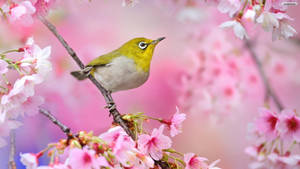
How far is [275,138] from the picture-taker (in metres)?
0.80

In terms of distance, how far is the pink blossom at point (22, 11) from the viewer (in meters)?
0.62

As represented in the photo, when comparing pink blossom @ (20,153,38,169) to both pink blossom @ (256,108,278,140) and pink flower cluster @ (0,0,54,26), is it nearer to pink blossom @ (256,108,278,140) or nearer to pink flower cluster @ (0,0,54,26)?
pink flower cluster @ (0,0,54,26)

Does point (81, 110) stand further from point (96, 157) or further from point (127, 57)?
point (96, 157)

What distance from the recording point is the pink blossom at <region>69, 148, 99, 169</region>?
0.49 meters

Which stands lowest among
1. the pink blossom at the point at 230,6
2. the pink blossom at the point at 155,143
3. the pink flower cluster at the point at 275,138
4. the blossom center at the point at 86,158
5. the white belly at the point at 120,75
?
the pink flower cluster at the point at 275,138

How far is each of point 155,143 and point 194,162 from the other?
68mm

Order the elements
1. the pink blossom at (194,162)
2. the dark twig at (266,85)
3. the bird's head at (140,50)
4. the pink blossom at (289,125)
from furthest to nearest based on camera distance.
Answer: the dark twig at (266,85), the bird's head at (140,50), the pink blossom at (289,125), the pink blossom at (194,162)

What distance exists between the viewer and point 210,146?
199 centimetres

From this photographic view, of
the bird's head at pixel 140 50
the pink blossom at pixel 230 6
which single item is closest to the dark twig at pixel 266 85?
the bird's head at pixel 140 50

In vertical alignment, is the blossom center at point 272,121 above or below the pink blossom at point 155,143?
below

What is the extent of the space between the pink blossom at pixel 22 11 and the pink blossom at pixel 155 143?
252mm

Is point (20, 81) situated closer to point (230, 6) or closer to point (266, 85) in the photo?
point (230, 6)

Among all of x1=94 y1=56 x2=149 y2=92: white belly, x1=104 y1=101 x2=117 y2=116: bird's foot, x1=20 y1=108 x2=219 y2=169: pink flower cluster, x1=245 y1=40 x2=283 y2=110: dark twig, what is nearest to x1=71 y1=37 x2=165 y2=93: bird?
x1=94 y1=56 x2=149 y2=92: white belly

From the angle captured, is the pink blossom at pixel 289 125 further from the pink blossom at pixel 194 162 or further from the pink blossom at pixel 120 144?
the pink blossom at pixel 120 144
